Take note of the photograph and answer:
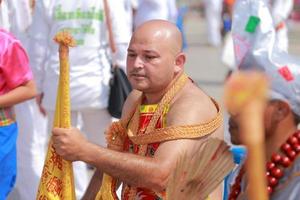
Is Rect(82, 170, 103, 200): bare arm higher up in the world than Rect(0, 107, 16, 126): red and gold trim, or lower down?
higher up

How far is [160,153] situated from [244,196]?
362 mm

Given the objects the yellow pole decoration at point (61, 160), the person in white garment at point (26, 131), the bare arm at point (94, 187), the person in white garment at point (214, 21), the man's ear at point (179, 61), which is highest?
the man's ear at point (179, 61)

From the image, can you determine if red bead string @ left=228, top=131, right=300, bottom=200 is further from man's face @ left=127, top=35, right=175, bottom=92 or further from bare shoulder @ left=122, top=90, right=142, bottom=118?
bare shoulder @ left=122, top=90, right=142, bottom=118

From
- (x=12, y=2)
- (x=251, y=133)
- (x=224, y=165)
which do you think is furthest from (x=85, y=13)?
(x=251, y=133)

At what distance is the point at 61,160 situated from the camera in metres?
2.82

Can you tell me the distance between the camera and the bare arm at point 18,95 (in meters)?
3.80

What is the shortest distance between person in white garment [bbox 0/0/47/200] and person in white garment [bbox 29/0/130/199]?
0.29 meters

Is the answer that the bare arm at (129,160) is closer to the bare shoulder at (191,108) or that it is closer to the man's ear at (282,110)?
the bare shoulder at (191,108)

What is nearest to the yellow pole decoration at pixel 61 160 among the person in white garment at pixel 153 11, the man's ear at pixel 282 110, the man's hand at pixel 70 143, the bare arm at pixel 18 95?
the man's hand at pixel 70 143

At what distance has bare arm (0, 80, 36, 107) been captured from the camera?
3797mm

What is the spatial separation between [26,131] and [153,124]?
9.53 feet

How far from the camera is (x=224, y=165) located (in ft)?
7.00

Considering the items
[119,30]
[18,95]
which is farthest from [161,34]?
[119,30]

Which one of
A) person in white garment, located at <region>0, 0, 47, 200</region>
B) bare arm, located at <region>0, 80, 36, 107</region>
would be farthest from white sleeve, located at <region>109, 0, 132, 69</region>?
bare arm, located at <region>0, 80, 36, 107</region>
